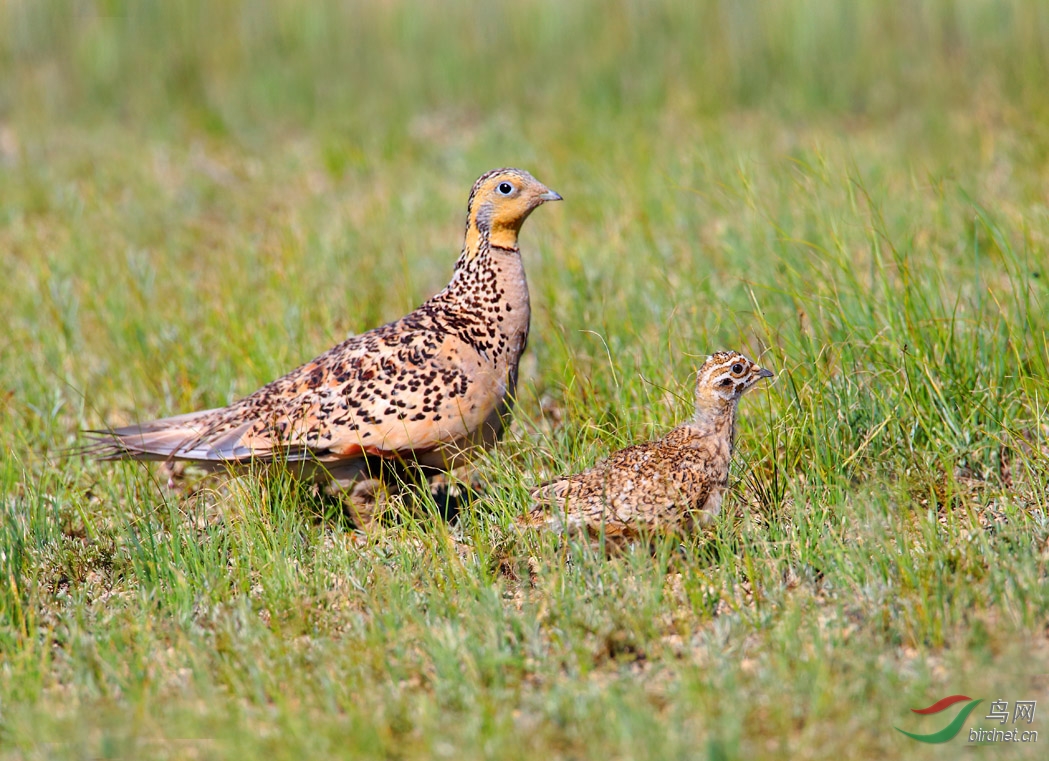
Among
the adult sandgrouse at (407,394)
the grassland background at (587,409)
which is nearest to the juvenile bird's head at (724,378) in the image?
the grassland background at (587,409)

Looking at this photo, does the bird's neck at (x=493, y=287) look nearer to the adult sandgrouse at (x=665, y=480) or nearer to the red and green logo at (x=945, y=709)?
the adult sandgrouse at (x=665, y=480)

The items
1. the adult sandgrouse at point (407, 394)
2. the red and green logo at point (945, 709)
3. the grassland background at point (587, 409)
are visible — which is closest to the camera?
the red and green logo at point (945, 709)

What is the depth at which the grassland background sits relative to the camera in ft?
11.6

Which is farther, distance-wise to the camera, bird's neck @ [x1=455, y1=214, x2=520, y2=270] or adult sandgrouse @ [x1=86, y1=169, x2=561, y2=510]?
bird's neck @ [x1=455, y1=214, x2=520, y2=270]

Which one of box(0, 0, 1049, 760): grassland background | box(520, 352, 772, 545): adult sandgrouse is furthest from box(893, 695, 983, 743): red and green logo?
box(520, 352, 772, 545): adult sandgrouse

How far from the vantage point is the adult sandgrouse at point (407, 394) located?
4922mm

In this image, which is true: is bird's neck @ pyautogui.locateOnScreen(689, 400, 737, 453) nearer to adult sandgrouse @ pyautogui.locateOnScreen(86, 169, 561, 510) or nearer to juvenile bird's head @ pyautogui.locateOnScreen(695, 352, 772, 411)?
juvenile bird's head @ pyautogui.locateOnScreen(695, 352, 772, 411)

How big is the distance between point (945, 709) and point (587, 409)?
94.8 inches

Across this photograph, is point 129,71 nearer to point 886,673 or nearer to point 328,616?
point 328,616

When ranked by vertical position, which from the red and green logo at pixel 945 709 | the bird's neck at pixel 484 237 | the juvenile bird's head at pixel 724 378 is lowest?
the red and green logo at pixel 945 709

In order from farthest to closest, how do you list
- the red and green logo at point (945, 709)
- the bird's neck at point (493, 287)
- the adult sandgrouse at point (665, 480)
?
the bird's neck at point (493, 287) → the adult sandgrouse at point (665, 480) → the red and green logo at point (945, 709)

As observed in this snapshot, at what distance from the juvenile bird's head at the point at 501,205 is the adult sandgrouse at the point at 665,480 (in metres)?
1.27

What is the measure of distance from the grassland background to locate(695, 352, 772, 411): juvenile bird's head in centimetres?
27

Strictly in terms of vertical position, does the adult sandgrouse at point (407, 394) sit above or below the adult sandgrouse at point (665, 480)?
above
